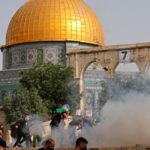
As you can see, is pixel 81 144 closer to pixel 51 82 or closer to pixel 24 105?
pixel 24 105

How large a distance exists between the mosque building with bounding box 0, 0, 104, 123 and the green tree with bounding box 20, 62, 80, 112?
11.3 m

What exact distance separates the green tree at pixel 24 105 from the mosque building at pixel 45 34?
47.0 feet

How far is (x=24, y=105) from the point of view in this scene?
104 ft

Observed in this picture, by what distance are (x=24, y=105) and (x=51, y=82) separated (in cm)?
318

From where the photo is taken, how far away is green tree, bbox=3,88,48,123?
31.3 meters

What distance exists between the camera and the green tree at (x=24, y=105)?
3129cm

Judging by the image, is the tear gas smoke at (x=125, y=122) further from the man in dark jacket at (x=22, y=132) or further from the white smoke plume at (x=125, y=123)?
the man in dark jacket at (x=22, y=132)

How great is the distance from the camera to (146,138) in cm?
1021

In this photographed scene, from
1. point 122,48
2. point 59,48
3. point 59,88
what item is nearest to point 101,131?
point 59,88

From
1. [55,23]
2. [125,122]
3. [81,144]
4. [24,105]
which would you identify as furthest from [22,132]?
[55,23]

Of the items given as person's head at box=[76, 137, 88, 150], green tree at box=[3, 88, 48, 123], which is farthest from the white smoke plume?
green tree at box=[3, 88, 48, 123]

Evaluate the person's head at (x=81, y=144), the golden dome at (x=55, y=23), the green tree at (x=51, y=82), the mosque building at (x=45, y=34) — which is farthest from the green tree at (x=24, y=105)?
the person's head at (x=81, y=144)

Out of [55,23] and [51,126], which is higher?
[55,23]

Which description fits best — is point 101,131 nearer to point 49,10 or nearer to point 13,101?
point 13,101
